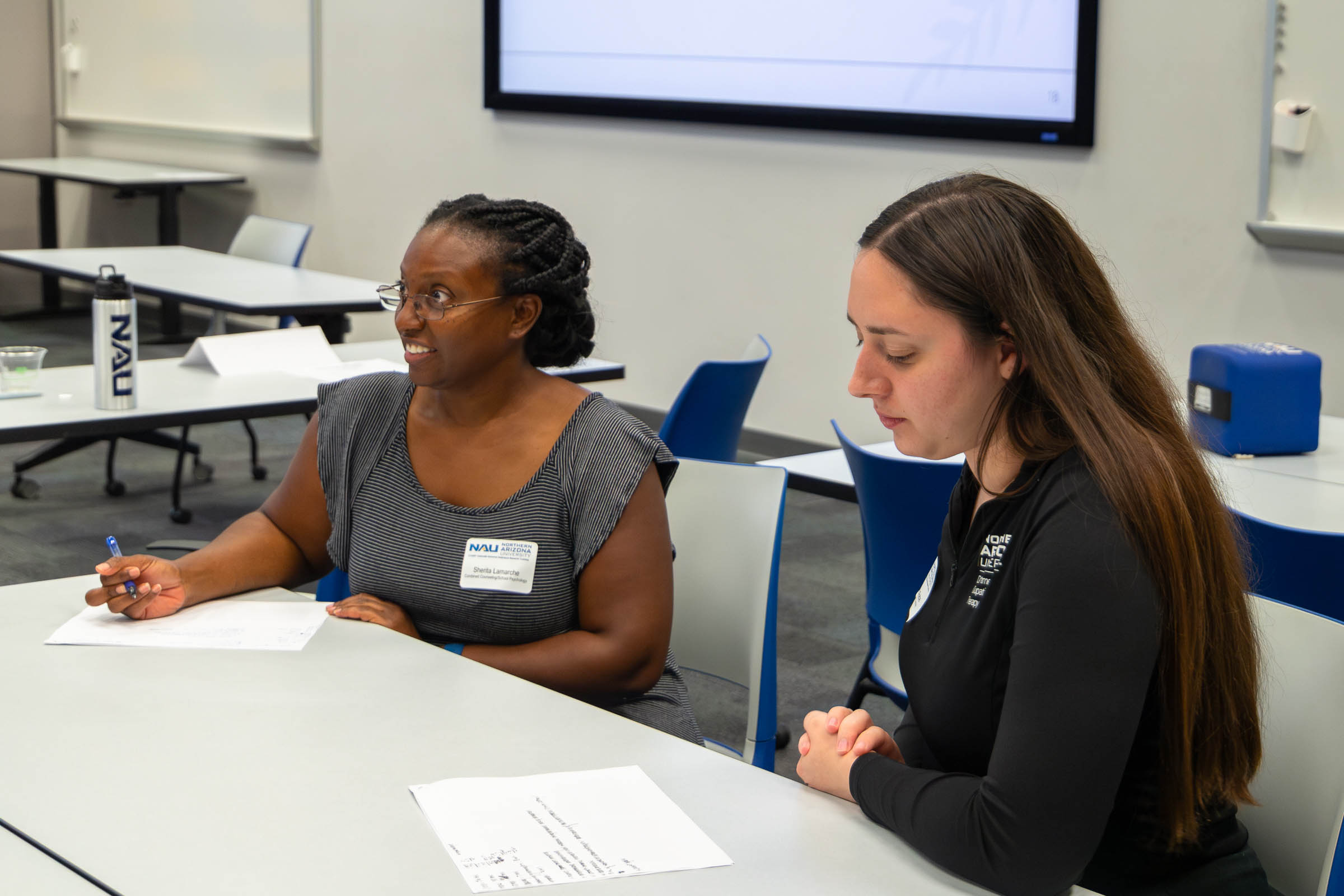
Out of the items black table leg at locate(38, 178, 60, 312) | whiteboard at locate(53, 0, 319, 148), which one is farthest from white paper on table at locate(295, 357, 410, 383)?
black table leg at locate(38, 178, 60, 312)

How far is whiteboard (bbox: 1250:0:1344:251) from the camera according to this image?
3707 millimetres

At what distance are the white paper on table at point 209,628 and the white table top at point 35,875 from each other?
496 mm

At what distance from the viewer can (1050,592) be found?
1.08 meters

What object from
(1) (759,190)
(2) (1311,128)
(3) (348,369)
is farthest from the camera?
(1) (759,190)

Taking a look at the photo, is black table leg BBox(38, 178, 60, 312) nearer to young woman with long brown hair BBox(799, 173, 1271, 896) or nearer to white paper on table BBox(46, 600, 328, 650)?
white paper on table BBox(46, 600, 328, 650)

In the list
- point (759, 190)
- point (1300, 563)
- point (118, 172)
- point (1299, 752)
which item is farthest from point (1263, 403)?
point (118, 172)

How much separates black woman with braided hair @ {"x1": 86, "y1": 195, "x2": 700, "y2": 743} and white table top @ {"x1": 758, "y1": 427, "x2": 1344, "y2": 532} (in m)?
0.48

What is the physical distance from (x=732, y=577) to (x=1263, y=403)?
136cm

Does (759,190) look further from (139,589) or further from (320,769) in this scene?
(320,769)

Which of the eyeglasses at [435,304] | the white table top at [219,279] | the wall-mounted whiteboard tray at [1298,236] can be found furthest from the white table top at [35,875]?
the wall-mounted whiteboard tray at [1298,236]

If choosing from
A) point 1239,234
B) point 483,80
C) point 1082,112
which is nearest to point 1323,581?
point 1239,234

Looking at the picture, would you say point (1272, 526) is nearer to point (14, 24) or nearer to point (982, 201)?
point (982, 201)

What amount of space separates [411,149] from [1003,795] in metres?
6.08

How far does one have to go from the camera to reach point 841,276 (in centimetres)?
506
